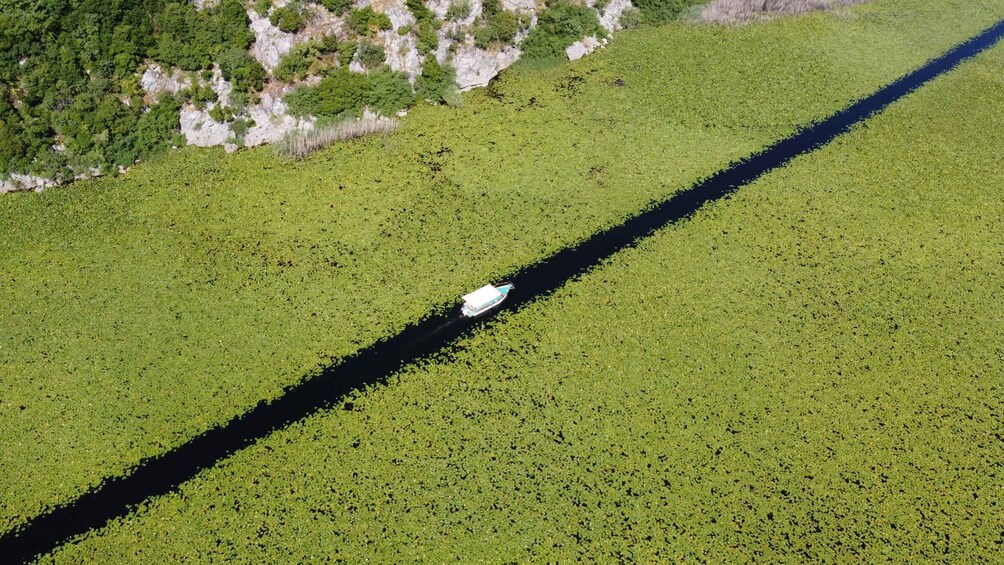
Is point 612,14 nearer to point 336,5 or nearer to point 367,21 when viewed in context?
point 367,21

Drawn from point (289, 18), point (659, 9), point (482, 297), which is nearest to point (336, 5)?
point (289, 18)

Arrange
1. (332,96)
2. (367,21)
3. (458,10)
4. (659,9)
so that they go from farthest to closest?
(659,9) < (458,10) < (367,21) < (332,96)

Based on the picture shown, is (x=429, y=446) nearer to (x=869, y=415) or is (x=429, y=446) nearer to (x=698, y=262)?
(x=698, y=262)

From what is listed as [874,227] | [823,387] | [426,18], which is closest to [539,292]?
[823,387]

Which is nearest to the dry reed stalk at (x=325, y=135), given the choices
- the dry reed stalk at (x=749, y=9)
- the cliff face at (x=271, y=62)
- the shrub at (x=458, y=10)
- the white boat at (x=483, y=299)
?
the cliff face at (x=271, y=62)

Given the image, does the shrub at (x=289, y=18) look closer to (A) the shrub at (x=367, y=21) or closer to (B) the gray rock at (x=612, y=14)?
(A) the shrub at (x=367, y=21)

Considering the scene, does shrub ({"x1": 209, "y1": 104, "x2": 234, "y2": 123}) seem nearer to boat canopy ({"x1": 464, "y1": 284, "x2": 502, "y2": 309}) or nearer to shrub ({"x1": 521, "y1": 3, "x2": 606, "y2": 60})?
boat canopy ({"x1": 464, "y1": 284, "x2": 502, "y2": 309})

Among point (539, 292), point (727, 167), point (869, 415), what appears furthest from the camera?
point (727, 167)
